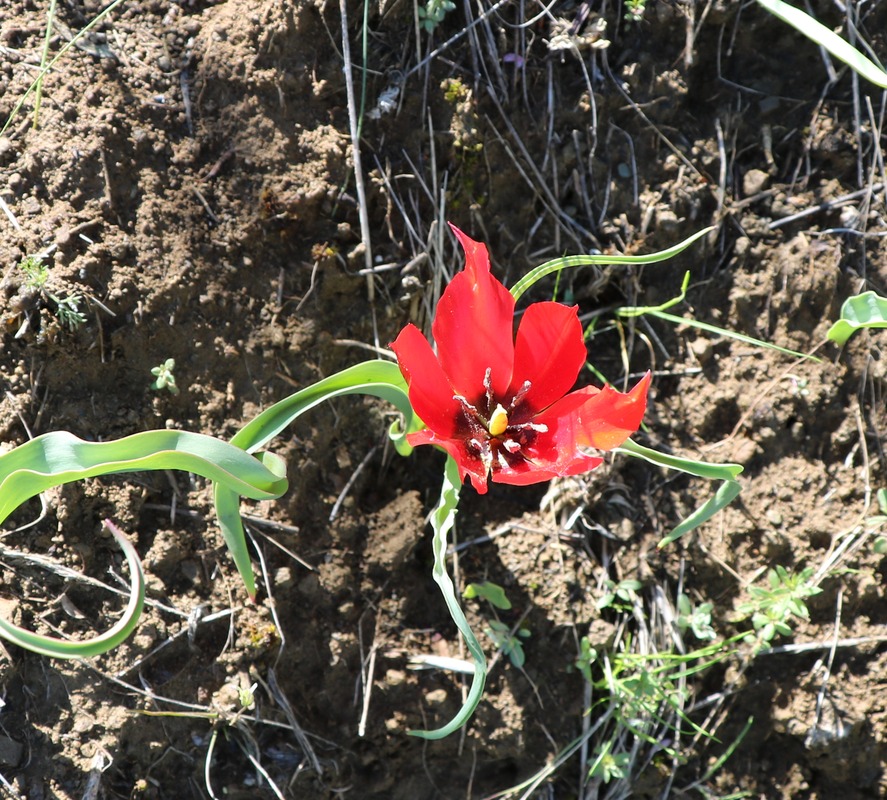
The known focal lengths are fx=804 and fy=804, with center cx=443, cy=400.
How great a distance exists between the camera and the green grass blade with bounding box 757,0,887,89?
140 centimetres

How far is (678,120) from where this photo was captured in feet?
6.47

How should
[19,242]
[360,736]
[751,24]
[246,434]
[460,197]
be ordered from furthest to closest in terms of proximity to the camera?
[751,24] → [460,197] → [360,736] → [19,242] → [246,434]

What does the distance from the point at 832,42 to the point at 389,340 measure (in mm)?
1034

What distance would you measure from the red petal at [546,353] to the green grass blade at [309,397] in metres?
0.24

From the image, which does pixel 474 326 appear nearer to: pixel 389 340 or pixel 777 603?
pixel 389 340

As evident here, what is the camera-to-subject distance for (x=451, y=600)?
4.34ft

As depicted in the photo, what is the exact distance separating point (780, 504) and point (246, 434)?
1256 mm

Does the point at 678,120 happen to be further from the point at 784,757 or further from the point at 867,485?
the point at 784,757

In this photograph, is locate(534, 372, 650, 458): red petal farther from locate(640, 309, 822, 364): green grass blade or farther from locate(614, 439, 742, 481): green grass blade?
locate(640, 309, 822, 364): green grass blade

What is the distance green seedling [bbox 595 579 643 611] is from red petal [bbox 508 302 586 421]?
21.0 inches

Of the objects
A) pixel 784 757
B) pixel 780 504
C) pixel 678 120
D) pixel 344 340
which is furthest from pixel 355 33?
pixel 784 757

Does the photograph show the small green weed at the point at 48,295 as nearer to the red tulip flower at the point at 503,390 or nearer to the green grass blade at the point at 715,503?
the red tulip flower at the point at 503,390

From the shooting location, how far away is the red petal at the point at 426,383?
1319 mm

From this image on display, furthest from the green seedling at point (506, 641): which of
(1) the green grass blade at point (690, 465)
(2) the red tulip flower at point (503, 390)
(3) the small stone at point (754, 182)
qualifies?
(3) the small stone at point (754, 182)
